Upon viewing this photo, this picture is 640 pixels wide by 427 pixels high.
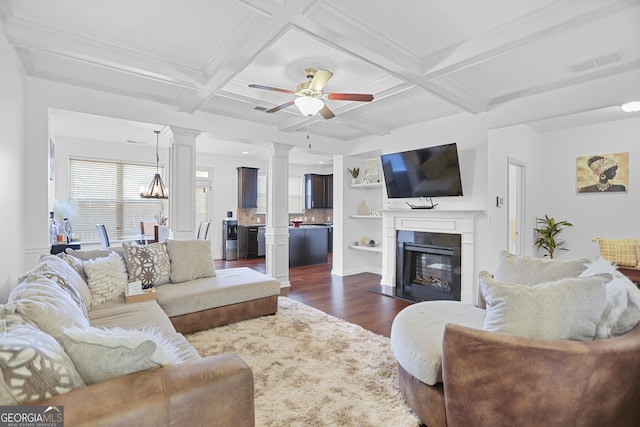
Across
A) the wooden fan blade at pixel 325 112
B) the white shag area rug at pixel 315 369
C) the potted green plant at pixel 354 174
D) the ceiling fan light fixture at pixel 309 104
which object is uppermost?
the wooden fan blade at pixel 325 112

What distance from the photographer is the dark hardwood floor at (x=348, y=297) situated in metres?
3.52

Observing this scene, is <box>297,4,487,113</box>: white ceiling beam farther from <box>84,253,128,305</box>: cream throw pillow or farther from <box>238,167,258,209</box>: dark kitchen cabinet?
<box>238,167,258,209</box>: dark kitchen cabinet

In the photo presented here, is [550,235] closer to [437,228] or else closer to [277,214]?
[437,228]

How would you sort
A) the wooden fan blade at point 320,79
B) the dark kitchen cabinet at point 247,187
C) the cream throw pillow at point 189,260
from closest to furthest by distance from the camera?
the wooden fan blade at point 320,79 < the cream throw pillow at point 189,260 < the dark kitchen cabinet at point 247,187

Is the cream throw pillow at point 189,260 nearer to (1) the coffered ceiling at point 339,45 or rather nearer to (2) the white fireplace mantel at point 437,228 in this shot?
(1) the coffered ceiling at point 339,45

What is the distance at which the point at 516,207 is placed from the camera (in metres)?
5.02

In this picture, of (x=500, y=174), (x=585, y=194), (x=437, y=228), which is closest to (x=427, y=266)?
(x=437, y=228)

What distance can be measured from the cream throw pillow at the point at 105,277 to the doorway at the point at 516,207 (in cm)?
524

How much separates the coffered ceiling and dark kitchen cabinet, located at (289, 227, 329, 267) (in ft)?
12.1

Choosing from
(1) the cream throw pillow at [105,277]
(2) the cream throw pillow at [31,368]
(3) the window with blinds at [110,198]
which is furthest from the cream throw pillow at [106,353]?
(3) the window with blinds at [110,198]

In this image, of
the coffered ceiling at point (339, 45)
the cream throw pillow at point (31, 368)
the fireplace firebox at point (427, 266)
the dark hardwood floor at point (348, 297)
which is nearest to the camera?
the cream throw pillow at point (31, 368)

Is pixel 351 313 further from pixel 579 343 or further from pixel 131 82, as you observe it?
pixel 131 82

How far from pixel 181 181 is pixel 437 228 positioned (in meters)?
3.58

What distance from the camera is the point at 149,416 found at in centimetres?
99
